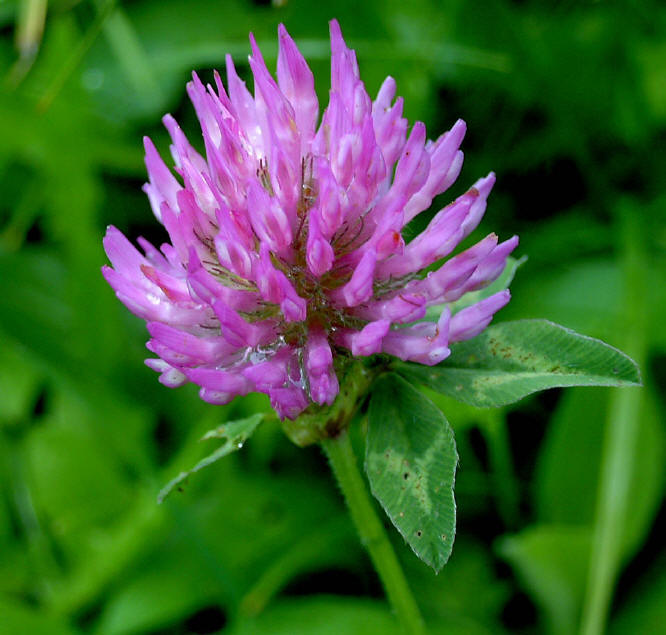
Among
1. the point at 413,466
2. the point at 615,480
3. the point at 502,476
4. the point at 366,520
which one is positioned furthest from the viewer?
the point at 502,476

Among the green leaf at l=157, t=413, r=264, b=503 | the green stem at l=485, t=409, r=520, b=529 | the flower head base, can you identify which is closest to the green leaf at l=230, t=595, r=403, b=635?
the green stem at l=485, t=409, r=520, b=529

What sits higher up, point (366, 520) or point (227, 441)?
point (227, 441)

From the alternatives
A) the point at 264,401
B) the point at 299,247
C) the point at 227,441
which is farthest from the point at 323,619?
the point at 299,247

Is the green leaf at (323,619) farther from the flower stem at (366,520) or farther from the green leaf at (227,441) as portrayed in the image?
the green leaf at (227,441)

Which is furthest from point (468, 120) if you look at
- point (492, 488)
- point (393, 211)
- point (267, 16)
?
point (393, 211)

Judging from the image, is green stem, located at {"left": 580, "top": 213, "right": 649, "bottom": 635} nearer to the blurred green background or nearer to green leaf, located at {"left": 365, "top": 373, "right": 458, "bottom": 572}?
the blurred green background

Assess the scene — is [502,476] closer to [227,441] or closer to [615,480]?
[615,480]
